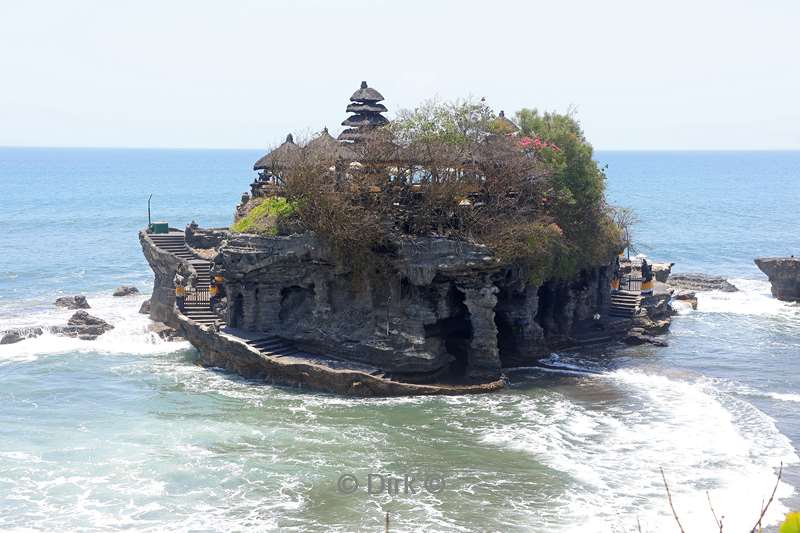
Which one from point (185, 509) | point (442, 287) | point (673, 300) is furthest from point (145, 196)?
point (185, 509)

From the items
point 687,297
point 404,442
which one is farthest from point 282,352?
point 687,297

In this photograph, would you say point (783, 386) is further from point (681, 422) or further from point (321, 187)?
point (321, 187)

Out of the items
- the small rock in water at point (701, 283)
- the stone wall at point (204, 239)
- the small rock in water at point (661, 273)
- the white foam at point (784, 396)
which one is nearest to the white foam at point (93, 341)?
the stone wall at point (204, 239)

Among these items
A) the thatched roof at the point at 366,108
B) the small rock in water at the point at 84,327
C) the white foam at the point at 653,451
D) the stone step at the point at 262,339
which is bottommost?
the small rock in water at the point at 84,327

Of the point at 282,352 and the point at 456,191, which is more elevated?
the point at 456,191

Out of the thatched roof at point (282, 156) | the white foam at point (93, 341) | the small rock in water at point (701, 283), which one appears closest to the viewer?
the thatched roof at point (282, 156)

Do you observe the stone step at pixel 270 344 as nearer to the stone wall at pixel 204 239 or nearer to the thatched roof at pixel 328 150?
the thatched roof at pixel 328 150

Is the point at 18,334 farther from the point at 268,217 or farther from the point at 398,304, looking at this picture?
the point at 398,304
